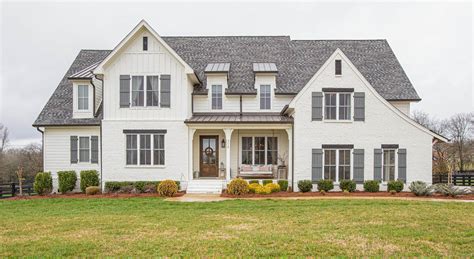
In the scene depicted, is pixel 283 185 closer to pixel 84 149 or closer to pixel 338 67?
pixel 338 67

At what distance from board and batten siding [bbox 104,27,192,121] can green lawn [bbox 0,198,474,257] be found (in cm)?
567

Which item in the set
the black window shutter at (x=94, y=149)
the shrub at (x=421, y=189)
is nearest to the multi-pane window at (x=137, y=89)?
the black window shutter at (x=94, y=149)

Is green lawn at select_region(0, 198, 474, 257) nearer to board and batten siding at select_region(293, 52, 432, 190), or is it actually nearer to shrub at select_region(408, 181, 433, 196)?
shrub at select_region(408, 181, 433, 196)

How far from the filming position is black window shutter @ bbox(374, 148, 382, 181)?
18.1 metres

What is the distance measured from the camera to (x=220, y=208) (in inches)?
522

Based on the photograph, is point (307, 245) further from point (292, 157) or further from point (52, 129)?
point (52, 129)

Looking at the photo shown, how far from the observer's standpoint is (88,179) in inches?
741

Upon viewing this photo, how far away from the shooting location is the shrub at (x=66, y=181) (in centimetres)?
1864

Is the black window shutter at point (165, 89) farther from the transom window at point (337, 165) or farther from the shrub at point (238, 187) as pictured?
the transom window at point (337, 165)

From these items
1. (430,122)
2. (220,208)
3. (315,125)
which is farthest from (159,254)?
(430,122)

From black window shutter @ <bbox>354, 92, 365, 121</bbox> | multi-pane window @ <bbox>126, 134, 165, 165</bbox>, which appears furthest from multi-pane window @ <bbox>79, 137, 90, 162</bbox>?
black window shutter @ <bbox>354, 92, 365, 121</bbox>

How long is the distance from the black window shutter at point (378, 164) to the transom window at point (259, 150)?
5.28 m

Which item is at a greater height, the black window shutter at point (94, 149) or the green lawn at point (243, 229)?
the black window shutter at point (94, 149)

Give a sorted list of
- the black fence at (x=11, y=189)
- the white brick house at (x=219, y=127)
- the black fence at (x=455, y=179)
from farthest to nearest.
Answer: the black fence at (x=455, y=179), the black fence at (x=11, y=189), the white brick house at (x=219, y=127)
